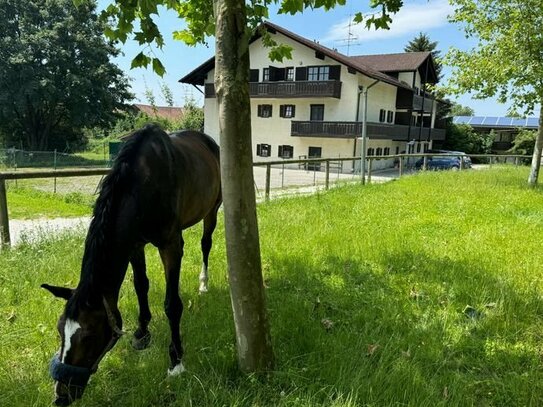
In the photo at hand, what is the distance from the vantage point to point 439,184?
12562mm

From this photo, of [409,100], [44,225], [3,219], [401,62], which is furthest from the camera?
[401,62]

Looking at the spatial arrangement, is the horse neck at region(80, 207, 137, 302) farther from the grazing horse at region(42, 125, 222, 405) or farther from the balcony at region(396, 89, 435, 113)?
the balcony at region(396, 89, 435, 113)

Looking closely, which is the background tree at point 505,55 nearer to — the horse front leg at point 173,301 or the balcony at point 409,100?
the horse front leg at point 173,301

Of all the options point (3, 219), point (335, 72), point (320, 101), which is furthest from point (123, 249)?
point (320, 101)

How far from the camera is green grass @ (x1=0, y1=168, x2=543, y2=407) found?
231 cm

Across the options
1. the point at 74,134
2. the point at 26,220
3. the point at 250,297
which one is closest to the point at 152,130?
the point at 250,297

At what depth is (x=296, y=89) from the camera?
29953 millimetres

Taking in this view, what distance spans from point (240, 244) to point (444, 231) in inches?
195

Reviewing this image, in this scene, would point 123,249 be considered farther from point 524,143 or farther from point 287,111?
point 524,143

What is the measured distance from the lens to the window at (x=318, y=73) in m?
30.0

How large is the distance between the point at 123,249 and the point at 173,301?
0.57 metres

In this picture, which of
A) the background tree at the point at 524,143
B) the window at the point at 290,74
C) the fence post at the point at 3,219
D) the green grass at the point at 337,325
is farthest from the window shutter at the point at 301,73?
the fence post at the point at 3,219

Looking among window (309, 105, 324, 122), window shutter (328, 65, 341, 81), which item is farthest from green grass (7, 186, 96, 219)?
window shutter (328, 65, 341, 81)

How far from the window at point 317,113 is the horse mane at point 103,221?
29.5 m
